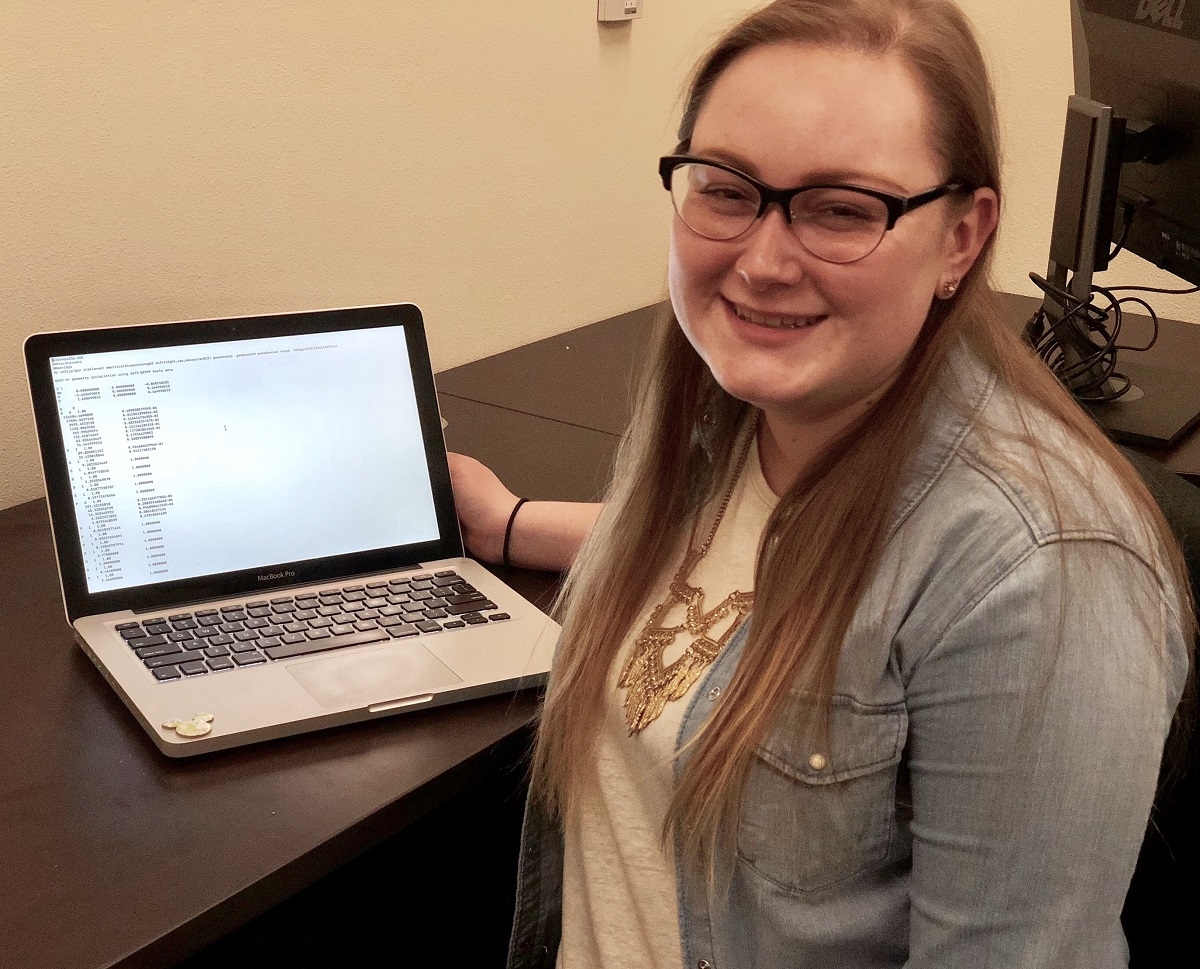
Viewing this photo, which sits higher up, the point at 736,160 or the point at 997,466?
the point at 736,160

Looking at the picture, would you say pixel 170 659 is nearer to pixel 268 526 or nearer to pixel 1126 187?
pixel 268 526

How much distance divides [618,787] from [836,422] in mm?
314

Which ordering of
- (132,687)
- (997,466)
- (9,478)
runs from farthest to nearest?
(9,478) < (132,687) < (997,466)

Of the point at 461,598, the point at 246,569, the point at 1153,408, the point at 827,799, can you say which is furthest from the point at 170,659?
the point at 1153,408

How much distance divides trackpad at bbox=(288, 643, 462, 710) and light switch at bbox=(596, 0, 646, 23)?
120 centimetres

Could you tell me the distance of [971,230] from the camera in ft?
2.67

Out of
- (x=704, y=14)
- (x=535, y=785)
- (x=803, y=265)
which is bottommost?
(x=535, y=785)

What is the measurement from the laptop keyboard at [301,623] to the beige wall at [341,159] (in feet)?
1.21

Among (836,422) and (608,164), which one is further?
(608,164)

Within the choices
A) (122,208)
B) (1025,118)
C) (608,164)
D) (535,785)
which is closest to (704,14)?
(608,164)

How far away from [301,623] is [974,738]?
56 cm

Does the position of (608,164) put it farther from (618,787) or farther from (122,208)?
(618,787)

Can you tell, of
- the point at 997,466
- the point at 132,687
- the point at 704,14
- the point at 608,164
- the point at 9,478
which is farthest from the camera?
the point at 704,14

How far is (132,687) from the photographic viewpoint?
3.04 ft
